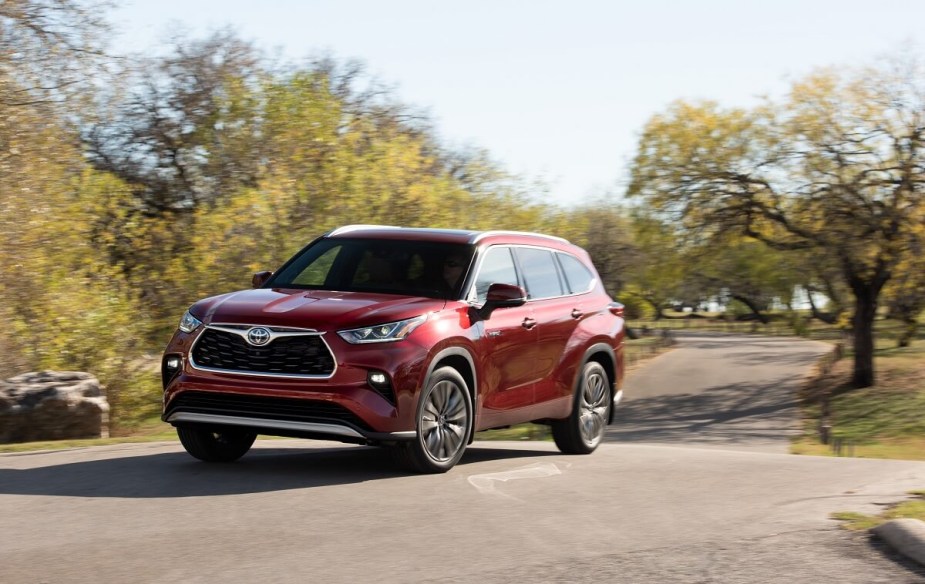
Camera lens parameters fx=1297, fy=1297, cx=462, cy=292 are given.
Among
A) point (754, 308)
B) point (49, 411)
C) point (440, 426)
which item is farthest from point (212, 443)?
point (754, 308)

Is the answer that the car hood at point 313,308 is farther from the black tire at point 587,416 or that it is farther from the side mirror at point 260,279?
the black tire at point 587,416

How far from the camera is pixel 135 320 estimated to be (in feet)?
83.0

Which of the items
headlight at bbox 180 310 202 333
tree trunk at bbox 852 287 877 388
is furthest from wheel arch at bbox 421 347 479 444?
tree trunk at bbox 852 287 877 388

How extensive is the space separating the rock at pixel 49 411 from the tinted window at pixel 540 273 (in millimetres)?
5976

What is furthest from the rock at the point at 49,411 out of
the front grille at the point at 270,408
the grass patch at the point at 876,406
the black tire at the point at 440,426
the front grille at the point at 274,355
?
the grass patch at the point at 876,406

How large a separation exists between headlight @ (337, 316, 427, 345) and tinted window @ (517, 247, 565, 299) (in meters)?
2.09

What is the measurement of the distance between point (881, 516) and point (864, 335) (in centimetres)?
3727

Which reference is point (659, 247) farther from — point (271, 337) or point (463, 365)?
point (271, 337)

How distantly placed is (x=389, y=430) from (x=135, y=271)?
65.5 feet

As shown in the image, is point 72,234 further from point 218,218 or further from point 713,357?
point 713,357

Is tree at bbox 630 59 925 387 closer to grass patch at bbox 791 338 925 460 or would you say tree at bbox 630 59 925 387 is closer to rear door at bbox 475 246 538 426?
grass patch at bbox 791 338 925 460

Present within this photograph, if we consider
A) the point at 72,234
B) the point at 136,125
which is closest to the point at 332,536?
the point at 72,234

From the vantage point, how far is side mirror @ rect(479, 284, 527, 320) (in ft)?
32.4

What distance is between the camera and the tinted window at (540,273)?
36.2ft
